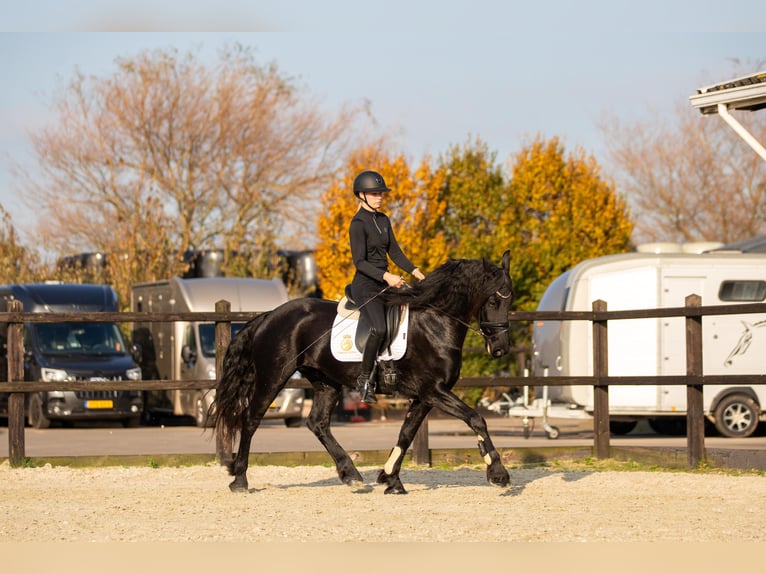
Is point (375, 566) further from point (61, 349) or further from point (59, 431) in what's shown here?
point (61, 349)

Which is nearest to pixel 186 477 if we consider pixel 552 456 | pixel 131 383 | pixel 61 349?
pixel 131 383

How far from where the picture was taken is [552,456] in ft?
44.6

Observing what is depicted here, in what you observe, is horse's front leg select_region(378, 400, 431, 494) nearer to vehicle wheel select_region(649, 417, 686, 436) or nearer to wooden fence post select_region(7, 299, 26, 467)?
wooden fence post select_region(7, 299, 26, 467)

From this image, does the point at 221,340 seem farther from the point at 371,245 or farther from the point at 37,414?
the point at 37,414

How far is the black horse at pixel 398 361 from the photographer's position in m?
10.3

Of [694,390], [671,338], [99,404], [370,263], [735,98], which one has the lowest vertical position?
→ [99,404]

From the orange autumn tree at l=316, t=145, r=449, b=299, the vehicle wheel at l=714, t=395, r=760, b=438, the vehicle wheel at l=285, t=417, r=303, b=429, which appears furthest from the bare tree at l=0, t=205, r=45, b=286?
the vehicle wheel at l=714, t=395, r=760, b=438

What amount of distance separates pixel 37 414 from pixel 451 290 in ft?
46.3

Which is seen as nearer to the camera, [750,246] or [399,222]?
[750,246]

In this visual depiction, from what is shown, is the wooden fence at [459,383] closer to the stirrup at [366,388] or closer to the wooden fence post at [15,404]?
the wooden fence post at [15,404]

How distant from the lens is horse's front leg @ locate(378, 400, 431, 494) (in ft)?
34.1

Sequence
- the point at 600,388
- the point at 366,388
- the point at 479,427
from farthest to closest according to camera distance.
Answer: the point at 600,388
the point at 366,388
the point at 479,427

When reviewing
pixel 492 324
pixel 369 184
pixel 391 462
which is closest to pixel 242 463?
pixel 391 462

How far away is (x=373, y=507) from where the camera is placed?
31.0ft
